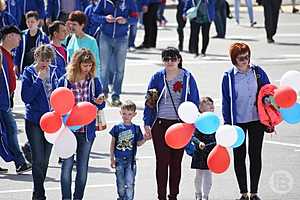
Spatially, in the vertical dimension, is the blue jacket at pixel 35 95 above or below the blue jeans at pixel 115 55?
above

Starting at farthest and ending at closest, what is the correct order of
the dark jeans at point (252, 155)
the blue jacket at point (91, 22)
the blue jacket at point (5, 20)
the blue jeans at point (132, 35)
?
the blue jeans at point (132, 35)
the blue jacket at point (91, 22)
the blue jacket at point (5, 20)
the dark jeans at point (252, 155)

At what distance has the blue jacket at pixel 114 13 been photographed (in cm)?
1806

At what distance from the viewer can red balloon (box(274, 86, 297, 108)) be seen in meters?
11.0

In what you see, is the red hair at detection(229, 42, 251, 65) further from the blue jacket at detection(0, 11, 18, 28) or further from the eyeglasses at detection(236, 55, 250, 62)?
the blue jacket at detection(0, 11, 18, 28)

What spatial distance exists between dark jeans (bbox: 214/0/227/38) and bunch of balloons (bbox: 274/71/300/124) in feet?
51.1

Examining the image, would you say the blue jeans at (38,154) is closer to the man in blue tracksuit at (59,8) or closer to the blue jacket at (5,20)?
the blue jacket at (5,20)

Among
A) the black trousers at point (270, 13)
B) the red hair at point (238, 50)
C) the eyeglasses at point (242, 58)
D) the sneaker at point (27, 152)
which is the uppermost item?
the red hair at point (238, 50)

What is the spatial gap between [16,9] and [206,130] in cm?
998

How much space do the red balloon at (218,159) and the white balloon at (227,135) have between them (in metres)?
0.10

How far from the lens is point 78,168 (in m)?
11.1

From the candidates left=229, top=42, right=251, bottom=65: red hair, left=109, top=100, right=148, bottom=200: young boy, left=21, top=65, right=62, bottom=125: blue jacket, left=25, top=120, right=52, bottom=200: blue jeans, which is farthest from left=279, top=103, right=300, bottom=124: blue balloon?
left=25, top=120, right=52, bottom=200: blue jeans

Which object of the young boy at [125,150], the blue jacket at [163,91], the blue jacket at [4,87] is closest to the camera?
the young boy at [125,150]

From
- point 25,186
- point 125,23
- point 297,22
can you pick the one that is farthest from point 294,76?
point 297,22

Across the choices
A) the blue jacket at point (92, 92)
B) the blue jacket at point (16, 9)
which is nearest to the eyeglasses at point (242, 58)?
the blue jacket at point (92, 92)
